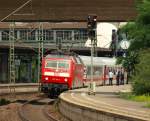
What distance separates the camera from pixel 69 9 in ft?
118

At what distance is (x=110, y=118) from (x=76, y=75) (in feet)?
81.9

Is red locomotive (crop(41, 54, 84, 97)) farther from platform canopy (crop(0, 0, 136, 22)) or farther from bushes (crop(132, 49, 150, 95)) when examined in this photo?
bushes (crop(132, 49, 150, 95))

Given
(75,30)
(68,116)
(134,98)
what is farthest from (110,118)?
(75,30)

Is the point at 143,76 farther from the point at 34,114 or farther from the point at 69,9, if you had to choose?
the point at 69,9

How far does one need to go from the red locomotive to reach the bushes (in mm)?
10433

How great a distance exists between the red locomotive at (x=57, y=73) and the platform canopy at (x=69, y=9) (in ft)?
13.5

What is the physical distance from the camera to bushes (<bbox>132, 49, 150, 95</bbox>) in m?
27.4

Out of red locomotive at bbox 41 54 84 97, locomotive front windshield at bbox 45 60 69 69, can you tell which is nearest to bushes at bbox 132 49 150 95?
red locomotive at bbox 41 54 84 97

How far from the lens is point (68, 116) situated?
2462 centimetres

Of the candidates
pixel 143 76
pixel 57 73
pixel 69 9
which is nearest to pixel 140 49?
pixel 143 76

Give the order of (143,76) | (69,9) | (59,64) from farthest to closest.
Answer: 1. (59,64)
2. (69,9)
3. (143,76)

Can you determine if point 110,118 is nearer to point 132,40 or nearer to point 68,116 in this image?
point 68,116

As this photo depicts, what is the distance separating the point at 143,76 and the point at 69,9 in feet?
31.7

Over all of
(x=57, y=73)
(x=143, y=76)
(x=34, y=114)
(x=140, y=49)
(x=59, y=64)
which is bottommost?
(x=34, y=114)
